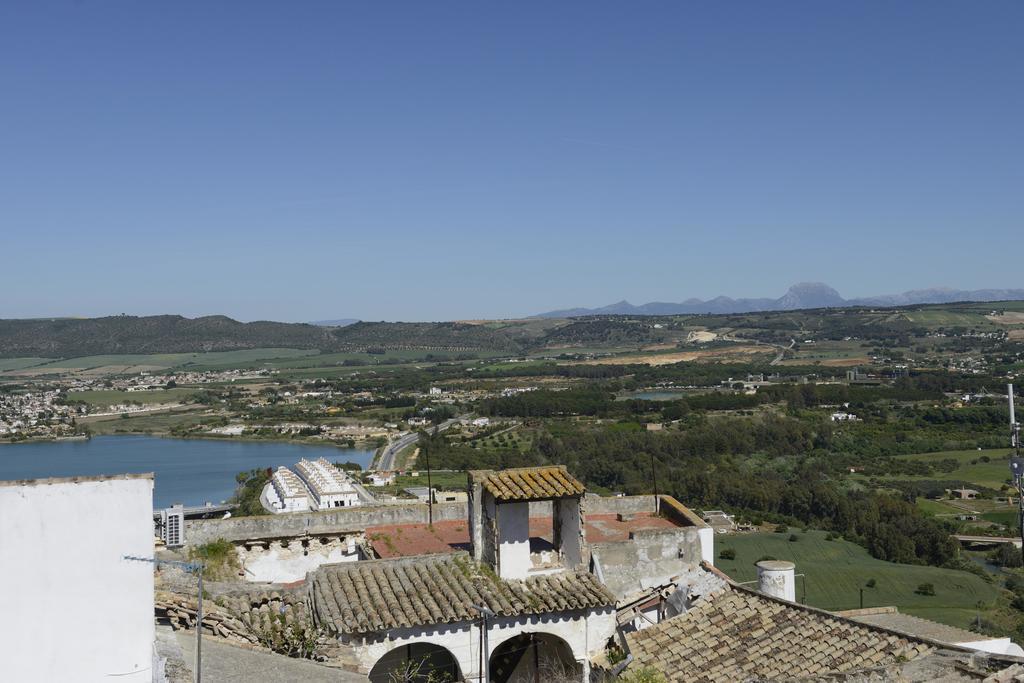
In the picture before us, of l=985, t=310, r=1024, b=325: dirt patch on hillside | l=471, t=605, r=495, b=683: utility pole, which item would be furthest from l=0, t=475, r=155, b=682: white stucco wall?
l=985, t=310, r=1024, b=325: dirt patch on hillside

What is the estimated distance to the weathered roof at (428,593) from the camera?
754 centimetres

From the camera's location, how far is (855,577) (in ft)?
117

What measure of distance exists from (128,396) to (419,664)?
127666 mm

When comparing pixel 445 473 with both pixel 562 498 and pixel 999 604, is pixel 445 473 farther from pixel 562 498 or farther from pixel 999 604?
pixel 562 498

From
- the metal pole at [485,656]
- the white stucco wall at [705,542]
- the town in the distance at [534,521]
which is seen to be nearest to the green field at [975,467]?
the town in the distance at [534,521]

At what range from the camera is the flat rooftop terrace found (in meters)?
9.25

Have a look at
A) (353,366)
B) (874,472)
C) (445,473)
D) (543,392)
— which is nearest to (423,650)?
(445,473)

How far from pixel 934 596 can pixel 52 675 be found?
110 ft

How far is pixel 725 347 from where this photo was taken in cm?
16438

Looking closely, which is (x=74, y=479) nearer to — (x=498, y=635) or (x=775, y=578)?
(x=498, y=635)

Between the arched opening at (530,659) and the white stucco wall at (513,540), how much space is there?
562 mm

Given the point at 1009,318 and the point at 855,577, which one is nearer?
the point at 855,577

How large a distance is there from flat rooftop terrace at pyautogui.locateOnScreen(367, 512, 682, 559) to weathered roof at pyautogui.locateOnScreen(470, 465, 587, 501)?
2.35 ft

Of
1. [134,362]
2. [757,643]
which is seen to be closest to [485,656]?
[757,643]
